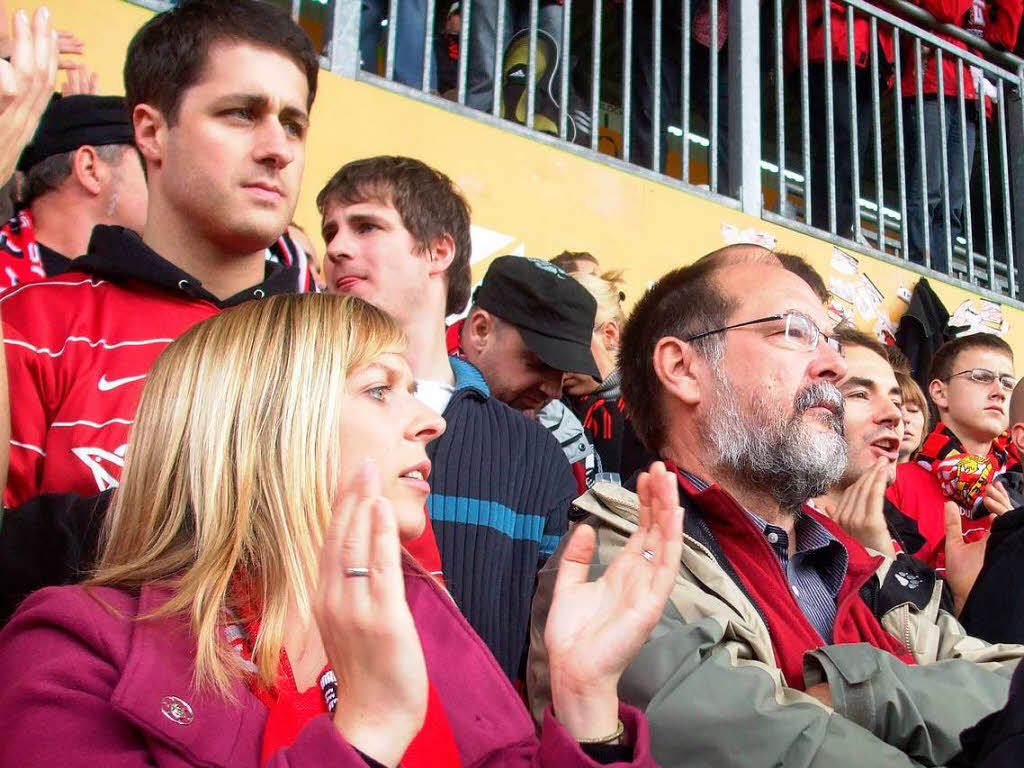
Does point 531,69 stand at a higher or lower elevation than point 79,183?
higher

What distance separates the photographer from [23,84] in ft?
6.16

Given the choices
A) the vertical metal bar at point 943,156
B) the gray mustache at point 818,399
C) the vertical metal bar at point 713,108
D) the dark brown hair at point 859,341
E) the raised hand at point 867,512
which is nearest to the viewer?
the gray mustache at point 818,399

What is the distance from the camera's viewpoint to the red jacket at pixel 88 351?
1960 millimetres

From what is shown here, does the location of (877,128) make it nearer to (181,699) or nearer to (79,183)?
(79,183)

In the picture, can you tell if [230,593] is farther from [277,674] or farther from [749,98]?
[749,98]

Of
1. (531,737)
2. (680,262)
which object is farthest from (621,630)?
(680,262)

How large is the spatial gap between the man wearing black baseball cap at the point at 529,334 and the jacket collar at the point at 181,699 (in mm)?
2065

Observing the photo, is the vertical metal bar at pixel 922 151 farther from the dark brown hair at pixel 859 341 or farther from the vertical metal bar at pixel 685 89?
the dark brown hair at pixel 859 341

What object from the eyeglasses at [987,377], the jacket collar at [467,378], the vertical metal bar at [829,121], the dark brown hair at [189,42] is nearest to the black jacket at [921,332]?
the vertical metal bar at [829,121]

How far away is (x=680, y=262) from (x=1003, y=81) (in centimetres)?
325

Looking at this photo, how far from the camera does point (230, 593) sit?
1.67 meters

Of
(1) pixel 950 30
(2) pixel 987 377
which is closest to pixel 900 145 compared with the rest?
(1) pixel 950 30

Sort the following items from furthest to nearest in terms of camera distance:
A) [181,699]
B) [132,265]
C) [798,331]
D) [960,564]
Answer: [960,564]
[798,331]
[132,265]
[181,699]

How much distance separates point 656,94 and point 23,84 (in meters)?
4.14
